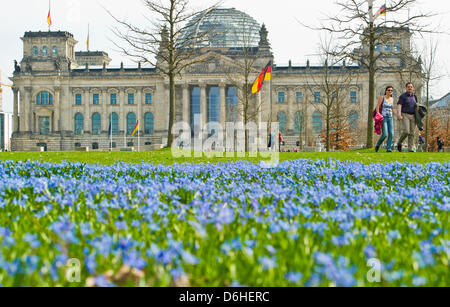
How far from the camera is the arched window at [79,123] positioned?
89562 millimetres

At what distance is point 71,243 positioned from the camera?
309 cm

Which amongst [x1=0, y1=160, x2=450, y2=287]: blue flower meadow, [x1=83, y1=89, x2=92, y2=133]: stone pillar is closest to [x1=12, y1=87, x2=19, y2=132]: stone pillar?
[x1=83, y1=89, x2=92, y2=133]: stone pillar

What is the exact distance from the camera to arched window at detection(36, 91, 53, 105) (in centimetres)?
8906

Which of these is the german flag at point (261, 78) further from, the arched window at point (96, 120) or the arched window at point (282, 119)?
the arched window at point (96, 120)

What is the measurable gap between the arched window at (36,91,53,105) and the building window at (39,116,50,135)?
318 centimetres

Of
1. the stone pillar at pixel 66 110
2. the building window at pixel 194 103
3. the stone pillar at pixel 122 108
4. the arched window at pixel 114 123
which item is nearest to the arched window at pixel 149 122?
the stone pillar at pixel 122 108

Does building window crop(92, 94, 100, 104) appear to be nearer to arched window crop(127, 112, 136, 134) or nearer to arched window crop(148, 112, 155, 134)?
arched window crop(127, 112, 136, 134)

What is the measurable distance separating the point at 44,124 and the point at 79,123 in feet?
24.1

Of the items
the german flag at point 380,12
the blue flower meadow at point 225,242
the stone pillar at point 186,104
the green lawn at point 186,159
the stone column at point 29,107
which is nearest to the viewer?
the blue flower meadow at point 225,242

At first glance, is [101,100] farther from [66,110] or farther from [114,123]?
[66,110]

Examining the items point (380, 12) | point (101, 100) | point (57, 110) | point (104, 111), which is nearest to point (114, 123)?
point (104, 111)

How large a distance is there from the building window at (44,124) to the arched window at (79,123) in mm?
5839

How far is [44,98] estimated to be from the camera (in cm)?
8919

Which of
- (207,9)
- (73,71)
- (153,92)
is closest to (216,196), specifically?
(207,9)
